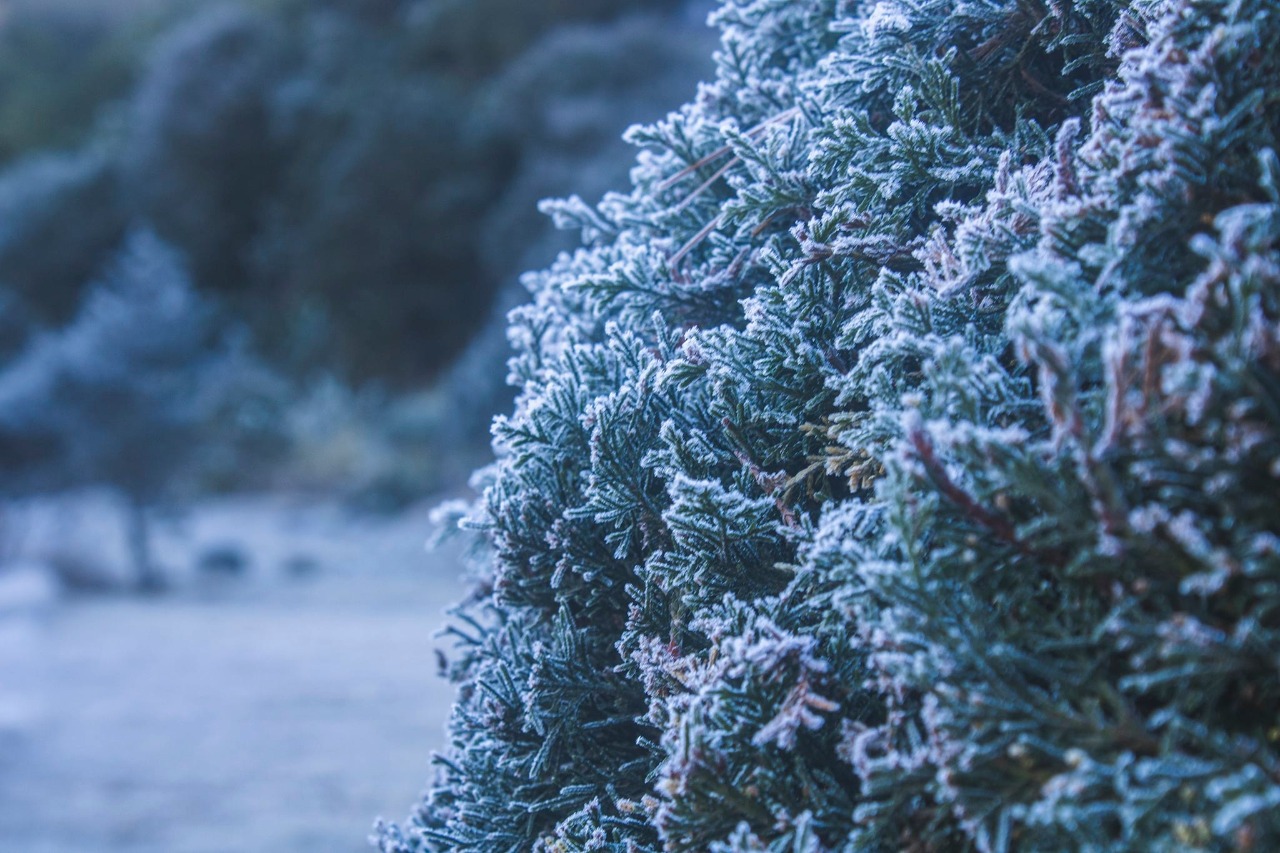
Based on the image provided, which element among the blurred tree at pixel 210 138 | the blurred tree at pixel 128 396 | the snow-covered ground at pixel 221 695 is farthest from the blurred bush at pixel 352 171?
the snow-covered ground at pixel 221 695

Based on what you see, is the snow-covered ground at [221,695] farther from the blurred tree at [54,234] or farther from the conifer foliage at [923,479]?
the blurred tree at [54,234]

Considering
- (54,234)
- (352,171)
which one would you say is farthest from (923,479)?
(54,234)

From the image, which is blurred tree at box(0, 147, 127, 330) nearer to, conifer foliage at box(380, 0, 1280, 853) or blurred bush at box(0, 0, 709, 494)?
blurred bush at box(0, 0, 709, 494)

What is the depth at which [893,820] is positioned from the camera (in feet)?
4.58

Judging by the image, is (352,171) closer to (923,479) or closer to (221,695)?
(221,695)

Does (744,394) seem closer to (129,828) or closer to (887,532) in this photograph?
(887,532)

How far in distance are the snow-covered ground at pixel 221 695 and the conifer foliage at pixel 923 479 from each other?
3.05ft

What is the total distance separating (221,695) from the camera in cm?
959

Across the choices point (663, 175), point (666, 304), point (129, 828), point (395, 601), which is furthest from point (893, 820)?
point (395, 601)

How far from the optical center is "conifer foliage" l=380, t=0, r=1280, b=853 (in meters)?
1.23

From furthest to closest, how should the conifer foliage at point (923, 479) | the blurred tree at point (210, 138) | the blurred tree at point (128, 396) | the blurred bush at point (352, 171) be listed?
1. the blurred tree at point (210, 138)
2. the blurred bush at point (352, 171)
3. the blurred tree at point (128, 396)
4. the conifer foliage at point (923, 479)

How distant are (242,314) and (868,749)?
2733 centimetres

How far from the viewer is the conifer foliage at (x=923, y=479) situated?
123cm

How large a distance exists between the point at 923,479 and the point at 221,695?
951 cm
